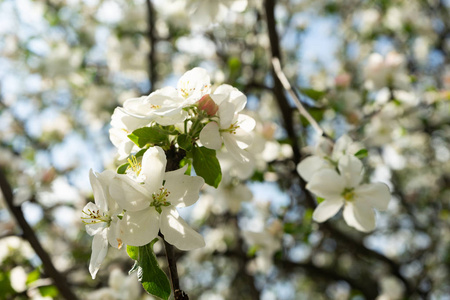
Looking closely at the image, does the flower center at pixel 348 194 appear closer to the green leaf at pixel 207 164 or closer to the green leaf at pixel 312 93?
the green leaf at pixel 207 164

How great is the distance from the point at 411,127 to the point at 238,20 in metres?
1.79

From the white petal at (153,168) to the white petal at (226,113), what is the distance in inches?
5.5

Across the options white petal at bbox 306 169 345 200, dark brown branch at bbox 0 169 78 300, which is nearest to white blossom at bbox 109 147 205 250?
white petal at bbox 306 169 345 200

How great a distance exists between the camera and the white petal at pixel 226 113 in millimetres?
821

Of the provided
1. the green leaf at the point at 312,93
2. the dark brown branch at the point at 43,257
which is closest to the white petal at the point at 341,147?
the green leaf at the point at 312,93

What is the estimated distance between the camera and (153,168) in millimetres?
755

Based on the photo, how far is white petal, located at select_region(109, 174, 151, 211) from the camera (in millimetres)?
721

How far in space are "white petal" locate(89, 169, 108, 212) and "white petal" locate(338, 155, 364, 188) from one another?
1.88 ft

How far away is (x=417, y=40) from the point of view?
4.98 meters

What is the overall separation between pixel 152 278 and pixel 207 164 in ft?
0.79

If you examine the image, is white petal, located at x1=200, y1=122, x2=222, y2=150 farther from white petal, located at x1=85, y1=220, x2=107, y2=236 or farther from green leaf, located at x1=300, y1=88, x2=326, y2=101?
green leaf, located at x1=300, y1=88, x2=326, y2=101

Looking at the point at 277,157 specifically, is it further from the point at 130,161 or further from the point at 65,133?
the point at 65,133

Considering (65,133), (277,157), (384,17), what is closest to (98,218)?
(277,157)

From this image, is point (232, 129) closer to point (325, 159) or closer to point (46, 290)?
point (325, 159)
